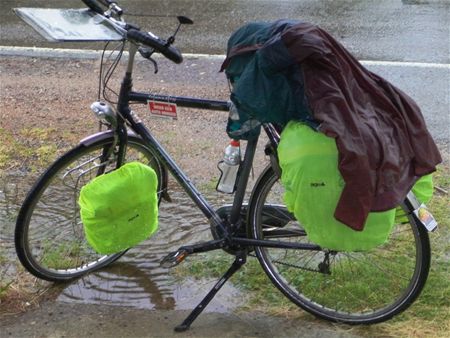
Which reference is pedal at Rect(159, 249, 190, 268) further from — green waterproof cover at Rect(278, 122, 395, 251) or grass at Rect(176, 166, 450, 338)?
green waterproof cover at Rect(278, 122, 395, 251)

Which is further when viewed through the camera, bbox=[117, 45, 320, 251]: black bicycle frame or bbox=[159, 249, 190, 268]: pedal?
→ bbox=[159, 249, 190, 268]: pedal

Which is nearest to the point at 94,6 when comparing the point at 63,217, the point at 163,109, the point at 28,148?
the point at 163,109

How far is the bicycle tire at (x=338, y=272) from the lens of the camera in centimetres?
304

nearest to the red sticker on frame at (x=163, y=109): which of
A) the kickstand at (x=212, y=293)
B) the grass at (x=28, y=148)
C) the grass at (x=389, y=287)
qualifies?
the kickstand at (x=212, y=293)

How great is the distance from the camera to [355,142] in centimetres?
244

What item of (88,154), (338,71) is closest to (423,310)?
(338,71)

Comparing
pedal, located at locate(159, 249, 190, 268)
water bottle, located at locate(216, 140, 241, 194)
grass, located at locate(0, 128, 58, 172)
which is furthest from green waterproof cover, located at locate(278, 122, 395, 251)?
grass, located at locate(0, 128, 58, 172)

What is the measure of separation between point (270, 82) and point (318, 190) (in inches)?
18.4

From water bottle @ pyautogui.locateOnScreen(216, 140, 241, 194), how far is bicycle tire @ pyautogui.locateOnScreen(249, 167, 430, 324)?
0.13 meters

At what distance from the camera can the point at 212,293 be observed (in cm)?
313

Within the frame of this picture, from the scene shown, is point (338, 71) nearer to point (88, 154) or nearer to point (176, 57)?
point (176, 57)

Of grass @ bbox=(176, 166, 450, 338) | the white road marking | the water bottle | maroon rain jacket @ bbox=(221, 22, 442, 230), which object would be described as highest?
maroon rain jacket @ bbox=(221, 22, 442, 230)

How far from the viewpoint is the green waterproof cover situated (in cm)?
249

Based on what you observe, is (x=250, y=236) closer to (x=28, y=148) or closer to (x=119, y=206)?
(x=119, y=206)
